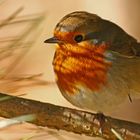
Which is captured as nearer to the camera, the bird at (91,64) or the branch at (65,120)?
the branch at (65,120)

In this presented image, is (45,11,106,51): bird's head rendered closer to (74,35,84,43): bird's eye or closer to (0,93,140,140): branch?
(74,35,84,43): bird's eye

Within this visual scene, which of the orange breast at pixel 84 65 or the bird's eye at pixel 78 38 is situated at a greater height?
the bird's eye at pixel 78 38

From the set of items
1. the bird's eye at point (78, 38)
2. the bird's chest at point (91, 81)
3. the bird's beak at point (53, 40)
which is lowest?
the bird's chest at point (91, 81)

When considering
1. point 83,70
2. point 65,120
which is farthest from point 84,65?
point 65,120

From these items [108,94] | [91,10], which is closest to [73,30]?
[108,94]

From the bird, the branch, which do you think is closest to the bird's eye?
the bird

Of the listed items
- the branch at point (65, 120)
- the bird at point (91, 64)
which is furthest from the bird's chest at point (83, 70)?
the branch at point (65, 120)

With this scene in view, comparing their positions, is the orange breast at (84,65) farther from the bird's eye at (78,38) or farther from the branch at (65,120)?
the branch at (65,120)
